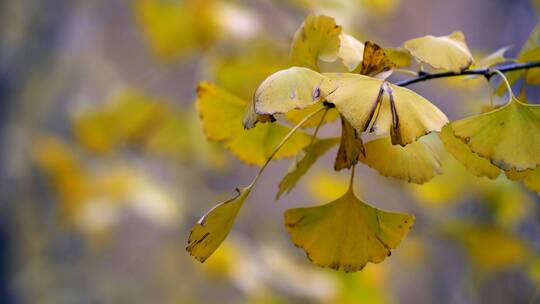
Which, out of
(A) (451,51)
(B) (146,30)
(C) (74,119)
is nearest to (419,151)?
(A) (451,51)

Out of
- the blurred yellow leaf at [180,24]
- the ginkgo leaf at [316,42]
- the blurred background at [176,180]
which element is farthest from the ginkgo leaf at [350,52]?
the blurred yellow leaf at [180,24]

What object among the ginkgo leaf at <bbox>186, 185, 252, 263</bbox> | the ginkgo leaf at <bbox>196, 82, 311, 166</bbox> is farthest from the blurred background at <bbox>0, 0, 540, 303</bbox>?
the ginkgo leaf at <bbox>186, 185, 252, 263</bbox>

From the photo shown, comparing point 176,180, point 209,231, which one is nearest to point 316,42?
point 209,231

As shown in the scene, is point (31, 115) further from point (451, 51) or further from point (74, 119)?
point (451, 51)

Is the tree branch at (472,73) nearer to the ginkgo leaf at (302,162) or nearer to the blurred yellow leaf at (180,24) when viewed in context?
the ginkgo leaf at (302,162)

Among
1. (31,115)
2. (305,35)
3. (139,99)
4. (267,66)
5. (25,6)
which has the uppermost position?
(25,6)
